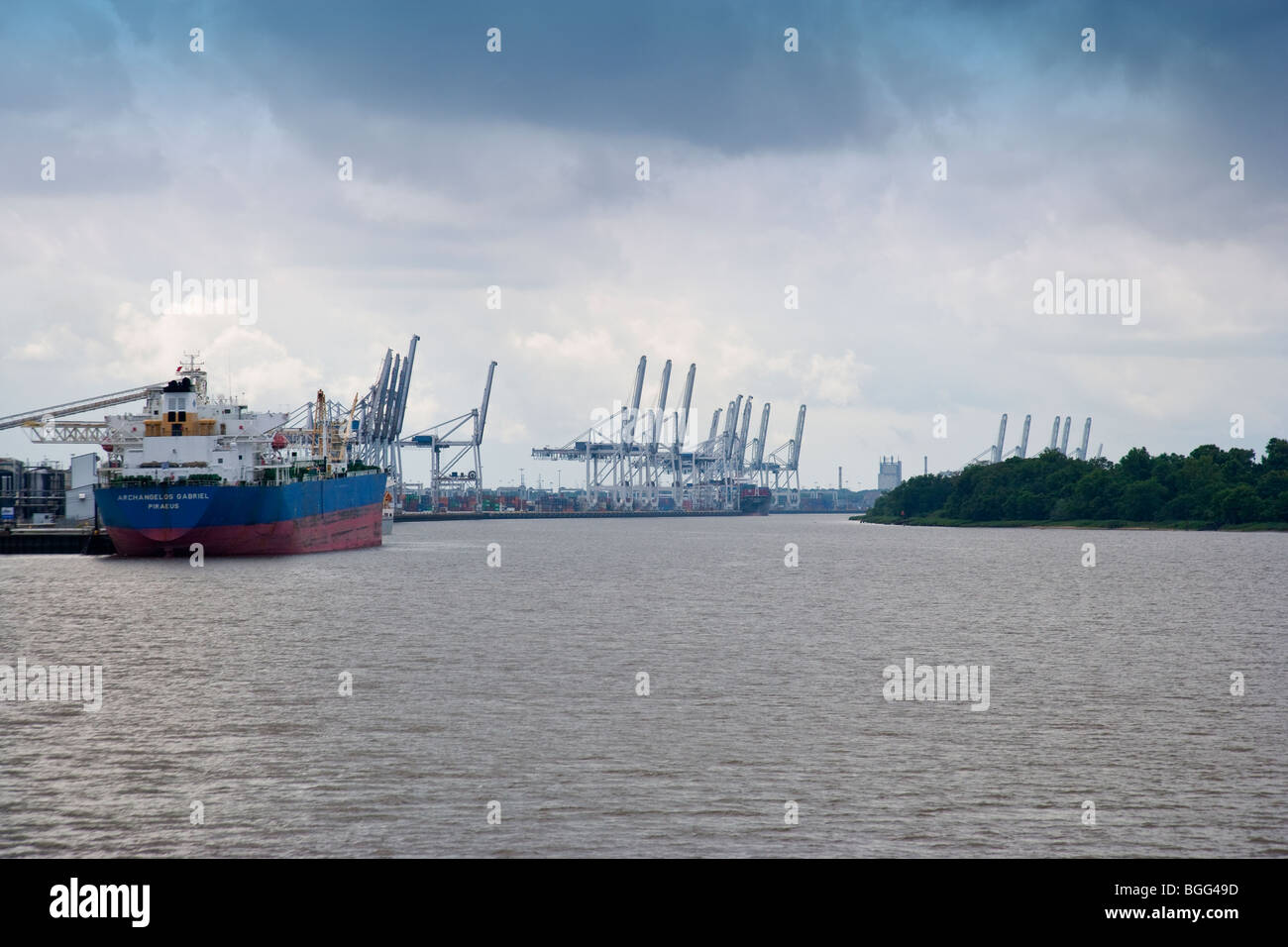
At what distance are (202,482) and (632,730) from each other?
61.1 metres

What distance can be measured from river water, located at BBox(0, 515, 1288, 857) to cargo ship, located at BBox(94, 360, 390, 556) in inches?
748

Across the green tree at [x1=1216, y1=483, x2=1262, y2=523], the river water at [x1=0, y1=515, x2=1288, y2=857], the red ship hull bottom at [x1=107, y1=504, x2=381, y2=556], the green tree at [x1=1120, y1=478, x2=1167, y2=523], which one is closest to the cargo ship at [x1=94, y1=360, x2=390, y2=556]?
the red ship hull bottom at [x1=107, y1=504, x2=381, y2=556]

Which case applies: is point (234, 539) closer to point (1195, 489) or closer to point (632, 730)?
point (632, 730)

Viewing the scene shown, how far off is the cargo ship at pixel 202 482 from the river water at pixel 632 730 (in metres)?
19.0

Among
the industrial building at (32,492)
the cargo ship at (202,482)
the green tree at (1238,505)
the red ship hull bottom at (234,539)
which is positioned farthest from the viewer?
the green tree at (1238,505)

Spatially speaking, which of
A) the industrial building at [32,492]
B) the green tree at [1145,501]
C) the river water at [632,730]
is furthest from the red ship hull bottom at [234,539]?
the green tree at [1145,501]

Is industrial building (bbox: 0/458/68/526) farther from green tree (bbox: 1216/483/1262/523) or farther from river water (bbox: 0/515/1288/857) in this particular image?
green tree (bbox: 1216/483/1262/523)

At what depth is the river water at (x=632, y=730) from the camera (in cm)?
1903

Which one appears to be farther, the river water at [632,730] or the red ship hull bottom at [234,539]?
the red ship hull bottom at [234,539]

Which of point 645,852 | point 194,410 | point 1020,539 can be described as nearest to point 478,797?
point 645,852

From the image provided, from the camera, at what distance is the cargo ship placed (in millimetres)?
79000

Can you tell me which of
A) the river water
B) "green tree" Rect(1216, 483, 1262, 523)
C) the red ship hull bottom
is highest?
"green tree" Rect(1216, 483, 1262, 523)

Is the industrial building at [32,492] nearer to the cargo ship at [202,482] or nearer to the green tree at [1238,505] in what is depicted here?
the cargo ship at [202,482]
